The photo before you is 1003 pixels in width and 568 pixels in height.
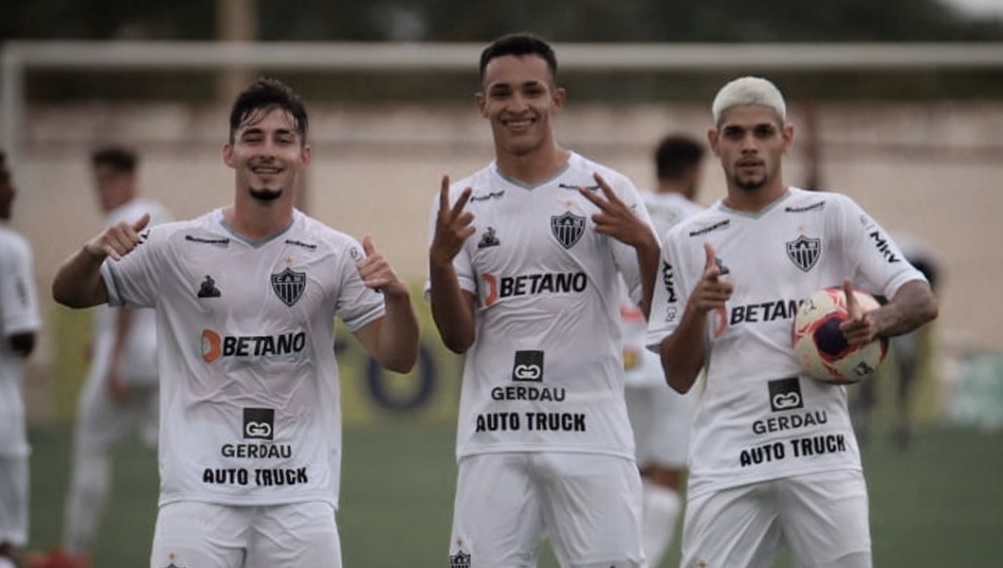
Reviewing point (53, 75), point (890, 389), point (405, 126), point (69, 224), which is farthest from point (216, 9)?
point (890, 389)

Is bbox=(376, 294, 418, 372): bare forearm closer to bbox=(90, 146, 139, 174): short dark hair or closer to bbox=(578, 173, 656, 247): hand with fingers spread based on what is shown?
bbox=(578, 173, 656, 247): hand with fingers spread

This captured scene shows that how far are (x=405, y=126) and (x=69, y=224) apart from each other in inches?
208

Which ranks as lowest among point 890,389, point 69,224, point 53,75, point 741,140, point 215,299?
point 215,299

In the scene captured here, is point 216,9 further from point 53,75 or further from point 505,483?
point 505,483

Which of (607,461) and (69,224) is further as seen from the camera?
(69,224)

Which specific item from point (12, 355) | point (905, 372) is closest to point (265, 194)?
point (12, 355)

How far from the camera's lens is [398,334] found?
680 cm

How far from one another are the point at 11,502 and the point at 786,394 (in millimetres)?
4236

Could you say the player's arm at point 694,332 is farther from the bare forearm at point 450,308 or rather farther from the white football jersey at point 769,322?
the bare forearm at point 450,308

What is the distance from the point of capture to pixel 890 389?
20.2 meters

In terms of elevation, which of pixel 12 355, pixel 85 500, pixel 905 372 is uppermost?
pixel 905 372

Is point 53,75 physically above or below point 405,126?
above

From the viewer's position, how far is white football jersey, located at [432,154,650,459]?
732cm

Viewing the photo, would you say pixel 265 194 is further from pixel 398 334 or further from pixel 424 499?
pixel 424 499
